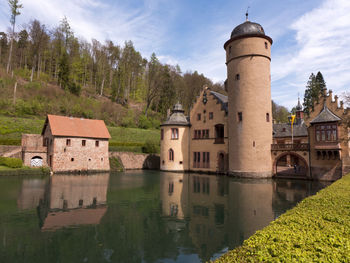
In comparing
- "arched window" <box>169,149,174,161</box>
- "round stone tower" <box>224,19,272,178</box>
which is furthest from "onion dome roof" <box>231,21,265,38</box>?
"arched window" <box>169,149,174,161</box>

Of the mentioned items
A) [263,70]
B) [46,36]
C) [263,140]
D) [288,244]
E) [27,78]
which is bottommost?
[288,244]

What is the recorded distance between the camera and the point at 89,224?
10.1 metres

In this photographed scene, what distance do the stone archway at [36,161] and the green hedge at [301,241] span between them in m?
33.8

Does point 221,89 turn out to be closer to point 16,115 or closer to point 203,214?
point 16,115

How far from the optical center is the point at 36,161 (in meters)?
31.4

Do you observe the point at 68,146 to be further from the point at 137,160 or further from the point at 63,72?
→ the point at 63,72

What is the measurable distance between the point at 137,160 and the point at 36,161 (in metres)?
15.6

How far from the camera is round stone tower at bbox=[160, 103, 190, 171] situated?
122 ft

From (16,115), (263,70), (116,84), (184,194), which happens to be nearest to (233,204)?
(184,194)

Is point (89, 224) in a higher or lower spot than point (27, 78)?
lower

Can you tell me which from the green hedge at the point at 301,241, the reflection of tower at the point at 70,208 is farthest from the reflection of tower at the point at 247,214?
the reflection of tower at the point at 70,208

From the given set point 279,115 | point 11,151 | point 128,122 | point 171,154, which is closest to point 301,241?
point 171,154

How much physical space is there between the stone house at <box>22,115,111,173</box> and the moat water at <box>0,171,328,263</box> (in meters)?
15.7

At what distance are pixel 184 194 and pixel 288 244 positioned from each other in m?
14.0
